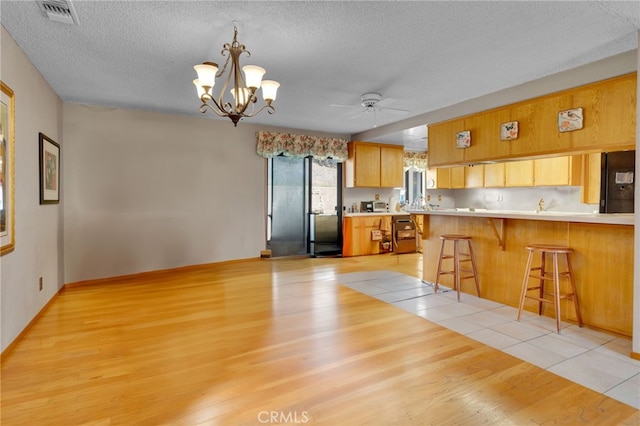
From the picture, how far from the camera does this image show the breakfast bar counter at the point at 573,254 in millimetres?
2793

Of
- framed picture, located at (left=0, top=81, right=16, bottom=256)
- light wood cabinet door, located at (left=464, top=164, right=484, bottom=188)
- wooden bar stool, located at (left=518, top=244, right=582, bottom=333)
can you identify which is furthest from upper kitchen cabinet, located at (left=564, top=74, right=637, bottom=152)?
framed picture, located at (left=0, top=81, right=16, bottom=256)

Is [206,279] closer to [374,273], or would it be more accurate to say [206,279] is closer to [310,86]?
[374,273]

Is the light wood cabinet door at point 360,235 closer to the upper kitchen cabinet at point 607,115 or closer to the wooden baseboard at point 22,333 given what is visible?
the upper kitchen cabinet at point 607,115

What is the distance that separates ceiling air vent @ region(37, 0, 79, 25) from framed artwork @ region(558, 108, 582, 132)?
4434mm

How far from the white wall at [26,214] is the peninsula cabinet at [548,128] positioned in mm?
4742

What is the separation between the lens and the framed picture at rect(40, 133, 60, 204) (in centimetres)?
346

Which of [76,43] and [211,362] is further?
[76,43]

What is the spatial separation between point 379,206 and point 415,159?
170cm

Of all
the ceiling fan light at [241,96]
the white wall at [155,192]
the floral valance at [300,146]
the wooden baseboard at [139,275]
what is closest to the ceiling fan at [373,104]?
the floral valance at [300,146]

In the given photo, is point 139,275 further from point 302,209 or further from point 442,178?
point 442,178

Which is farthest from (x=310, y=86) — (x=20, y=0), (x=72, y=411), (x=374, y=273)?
(x=72, y=411)

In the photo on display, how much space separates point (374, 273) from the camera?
527 centimetres

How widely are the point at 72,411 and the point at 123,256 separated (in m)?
3.51

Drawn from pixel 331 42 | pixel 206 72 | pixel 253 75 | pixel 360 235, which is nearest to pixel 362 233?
pixel 360 235
